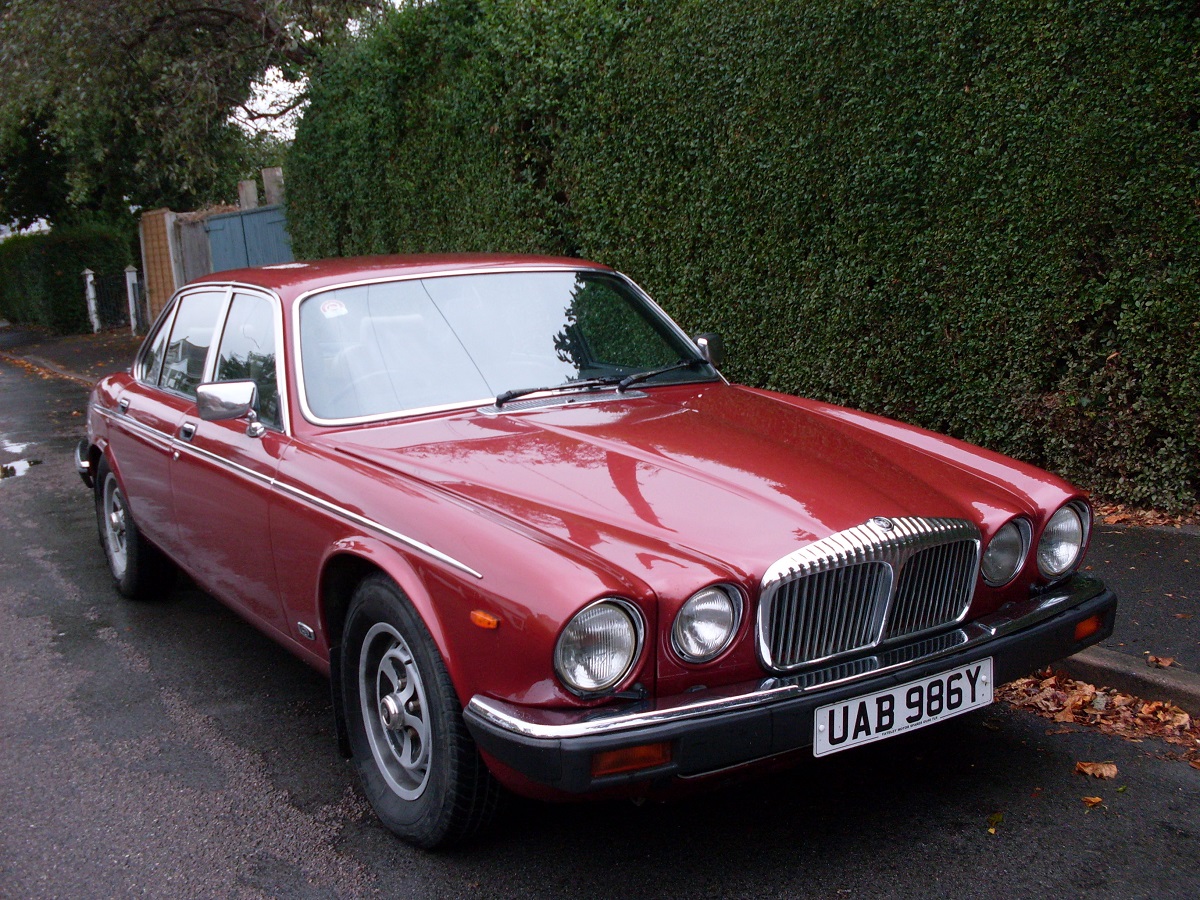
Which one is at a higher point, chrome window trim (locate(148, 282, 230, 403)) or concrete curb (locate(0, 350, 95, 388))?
chrome window trim (locate(148, 282, 230, 403))

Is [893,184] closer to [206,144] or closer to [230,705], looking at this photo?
[230,705]

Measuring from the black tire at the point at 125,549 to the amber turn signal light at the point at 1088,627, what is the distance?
4148mm

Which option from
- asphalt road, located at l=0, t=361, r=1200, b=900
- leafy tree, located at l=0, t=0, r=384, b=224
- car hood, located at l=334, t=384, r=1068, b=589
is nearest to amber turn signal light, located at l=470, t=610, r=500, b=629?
car hood, located at l=334, t=384, r=1068, b=589

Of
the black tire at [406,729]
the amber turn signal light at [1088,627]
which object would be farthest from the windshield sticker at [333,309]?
the amber turn signal light at [1088,627]

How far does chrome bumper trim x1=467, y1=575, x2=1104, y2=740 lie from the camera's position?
8.23 feet

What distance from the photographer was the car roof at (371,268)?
13.4 feet

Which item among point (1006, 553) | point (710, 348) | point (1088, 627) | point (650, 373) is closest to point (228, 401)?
point (650, 373)

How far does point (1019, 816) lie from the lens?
3.16m

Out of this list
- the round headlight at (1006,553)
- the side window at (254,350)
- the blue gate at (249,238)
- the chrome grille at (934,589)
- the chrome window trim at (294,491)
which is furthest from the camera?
the blue gate at (249,238)

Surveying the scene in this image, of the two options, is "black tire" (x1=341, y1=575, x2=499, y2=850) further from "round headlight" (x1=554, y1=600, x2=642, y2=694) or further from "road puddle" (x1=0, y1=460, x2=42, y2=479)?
"road puddle" (x1=0, y1=460, x2=42, y2=479)

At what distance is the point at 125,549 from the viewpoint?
18.0 ft

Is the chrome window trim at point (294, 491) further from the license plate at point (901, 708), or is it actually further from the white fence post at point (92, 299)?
the white fence post at point (92, 299)

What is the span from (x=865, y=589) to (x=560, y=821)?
3.74ft

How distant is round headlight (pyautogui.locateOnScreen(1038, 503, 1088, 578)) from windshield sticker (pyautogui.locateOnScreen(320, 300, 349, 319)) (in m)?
2.45
